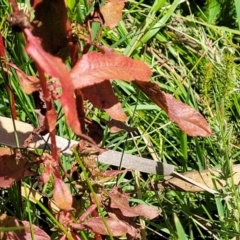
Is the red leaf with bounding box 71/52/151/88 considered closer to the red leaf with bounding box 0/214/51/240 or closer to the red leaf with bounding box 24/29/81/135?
the red leaf with bounding box 24/29/81/135

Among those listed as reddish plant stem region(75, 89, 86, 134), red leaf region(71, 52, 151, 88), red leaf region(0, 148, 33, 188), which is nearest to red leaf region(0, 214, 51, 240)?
red leaf region(0, 148, 33, 188)

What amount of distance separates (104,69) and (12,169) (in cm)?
28

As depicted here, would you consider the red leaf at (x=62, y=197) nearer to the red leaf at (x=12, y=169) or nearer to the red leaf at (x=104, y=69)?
the red leaf at (x=12, y=169)

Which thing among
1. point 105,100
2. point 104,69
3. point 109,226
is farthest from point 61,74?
point 109,226

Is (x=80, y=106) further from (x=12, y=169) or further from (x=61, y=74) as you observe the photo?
(x=61, y=74)

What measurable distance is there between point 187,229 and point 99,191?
0.54m

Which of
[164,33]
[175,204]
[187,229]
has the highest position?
[164,33]

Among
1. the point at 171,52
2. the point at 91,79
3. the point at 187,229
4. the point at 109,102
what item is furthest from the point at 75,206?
the point at 171,52

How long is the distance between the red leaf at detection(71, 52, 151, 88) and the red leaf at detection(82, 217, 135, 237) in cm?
30

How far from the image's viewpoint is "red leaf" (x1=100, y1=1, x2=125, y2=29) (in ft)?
2.74

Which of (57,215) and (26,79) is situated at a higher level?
(26,79)

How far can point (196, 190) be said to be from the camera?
4.13ft

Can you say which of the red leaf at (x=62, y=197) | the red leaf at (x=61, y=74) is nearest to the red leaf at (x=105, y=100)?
the red leaf at (x=62, y=197)

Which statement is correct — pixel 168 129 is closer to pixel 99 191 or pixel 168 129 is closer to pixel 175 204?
pixel 175 204
